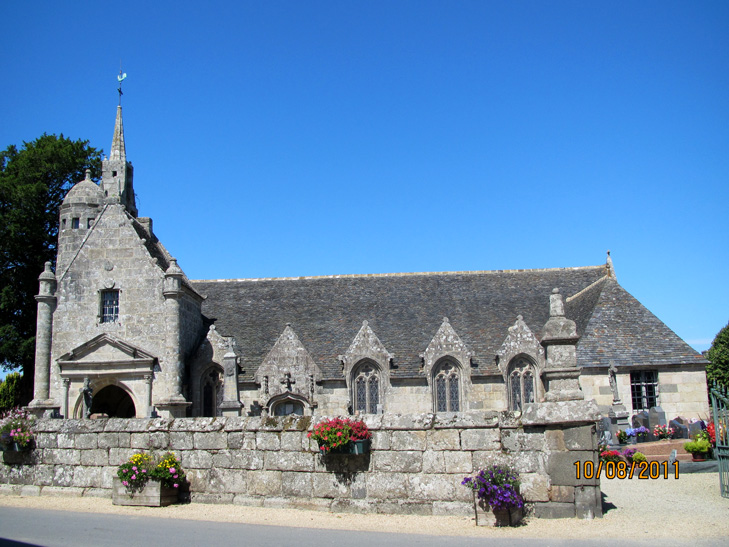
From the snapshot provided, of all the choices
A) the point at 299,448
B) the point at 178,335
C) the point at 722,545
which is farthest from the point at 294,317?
the point at 722,545

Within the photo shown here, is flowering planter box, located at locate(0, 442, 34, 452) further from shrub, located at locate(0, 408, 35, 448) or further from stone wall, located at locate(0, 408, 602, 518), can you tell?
stone wall, located at locate(0, 408, 602, 518)

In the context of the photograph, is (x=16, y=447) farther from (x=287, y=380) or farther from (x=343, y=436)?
(x=287, y=380)

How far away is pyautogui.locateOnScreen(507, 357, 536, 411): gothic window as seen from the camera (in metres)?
23.2

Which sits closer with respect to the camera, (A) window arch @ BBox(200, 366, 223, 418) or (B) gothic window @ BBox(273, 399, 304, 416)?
(B) gothic window @ BBox(273, 399, 304, 416)

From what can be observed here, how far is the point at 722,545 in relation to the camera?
27.7 ft

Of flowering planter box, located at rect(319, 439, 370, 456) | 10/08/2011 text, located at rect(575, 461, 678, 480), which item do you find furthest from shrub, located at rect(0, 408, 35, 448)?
10/08/2011 text, located at rect(575, 461, 678, 480)

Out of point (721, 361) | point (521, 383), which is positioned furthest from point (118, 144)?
point (721, 361)

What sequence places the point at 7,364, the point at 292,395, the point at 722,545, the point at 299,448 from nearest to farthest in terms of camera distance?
1. the point at 722,545
2. the point at 299,448
3. the point at 292,395
4. the point at 7,364

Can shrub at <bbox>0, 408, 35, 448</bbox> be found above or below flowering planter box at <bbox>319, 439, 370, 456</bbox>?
above

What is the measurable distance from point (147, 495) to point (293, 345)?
38.8 ft

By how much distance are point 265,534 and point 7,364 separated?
28016 millimetres

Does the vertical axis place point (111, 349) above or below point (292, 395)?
above

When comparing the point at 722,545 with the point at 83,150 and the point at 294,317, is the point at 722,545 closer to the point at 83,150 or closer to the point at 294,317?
the point at 294,317

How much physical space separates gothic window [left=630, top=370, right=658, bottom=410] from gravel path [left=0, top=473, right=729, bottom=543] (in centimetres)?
987
